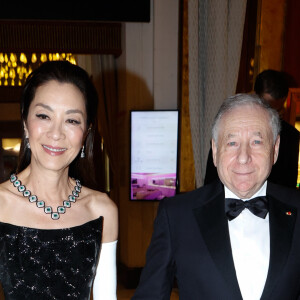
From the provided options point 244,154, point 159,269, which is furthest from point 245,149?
point 159,269

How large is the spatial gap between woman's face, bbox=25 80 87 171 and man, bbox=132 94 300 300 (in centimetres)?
46

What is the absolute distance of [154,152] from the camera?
5316 mm

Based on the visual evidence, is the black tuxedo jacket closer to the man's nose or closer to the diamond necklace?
the man's nose

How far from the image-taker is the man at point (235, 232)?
173 cm

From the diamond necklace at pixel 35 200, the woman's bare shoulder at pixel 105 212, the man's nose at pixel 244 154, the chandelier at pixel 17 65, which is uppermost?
the man's nose at pixel 244 154

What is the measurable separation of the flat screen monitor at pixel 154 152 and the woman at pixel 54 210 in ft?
10.3

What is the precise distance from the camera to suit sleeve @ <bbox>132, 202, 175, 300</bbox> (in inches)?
71.8

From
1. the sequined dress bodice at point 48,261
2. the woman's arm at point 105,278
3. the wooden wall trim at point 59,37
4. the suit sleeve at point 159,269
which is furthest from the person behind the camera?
the wooden wall trim at point 59,37

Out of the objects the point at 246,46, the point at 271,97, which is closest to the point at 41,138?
the point at 271,97

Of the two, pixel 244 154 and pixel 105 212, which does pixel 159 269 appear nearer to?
pixel 105 212

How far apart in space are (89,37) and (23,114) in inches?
161

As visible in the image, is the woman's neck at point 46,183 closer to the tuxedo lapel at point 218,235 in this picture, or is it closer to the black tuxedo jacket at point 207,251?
the black tuxedo jacket at point 207,251

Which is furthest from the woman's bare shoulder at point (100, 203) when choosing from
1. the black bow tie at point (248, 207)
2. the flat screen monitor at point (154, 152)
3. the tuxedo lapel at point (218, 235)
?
the flat screen monitor at point (154, 152)

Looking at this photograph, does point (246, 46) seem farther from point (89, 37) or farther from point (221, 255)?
point (221, 255)
